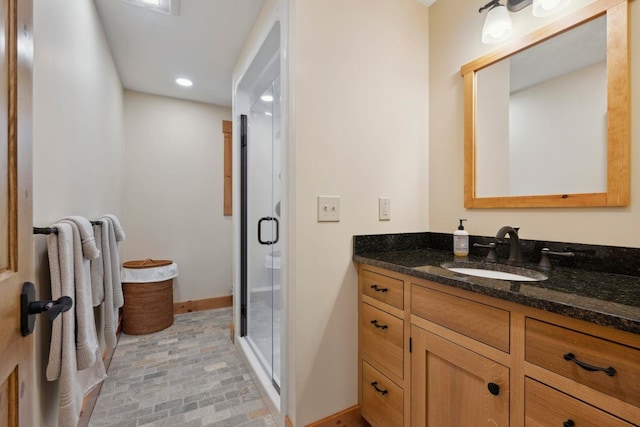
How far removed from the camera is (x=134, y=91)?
116 inches

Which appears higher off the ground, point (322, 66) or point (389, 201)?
point (322, 66)

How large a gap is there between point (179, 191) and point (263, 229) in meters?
1.54

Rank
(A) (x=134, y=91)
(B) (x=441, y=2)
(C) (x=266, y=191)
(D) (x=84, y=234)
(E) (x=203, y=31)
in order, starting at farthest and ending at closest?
(A) (x=134, y=91)
(C) (x=266, y=191)
(E) (x=203, y=31)
(B) (x=441, y=2)
(D) (x=84, y=234)

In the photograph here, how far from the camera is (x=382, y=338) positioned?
132 cm

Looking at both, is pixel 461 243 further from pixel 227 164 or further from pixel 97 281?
pixel 227 164

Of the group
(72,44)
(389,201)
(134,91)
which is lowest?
(389,201)

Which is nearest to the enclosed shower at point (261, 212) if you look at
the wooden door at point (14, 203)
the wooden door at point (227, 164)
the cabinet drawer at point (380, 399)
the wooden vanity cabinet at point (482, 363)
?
the cabinet drawer at point (380, 399)

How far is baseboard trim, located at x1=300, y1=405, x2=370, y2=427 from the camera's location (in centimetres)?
137

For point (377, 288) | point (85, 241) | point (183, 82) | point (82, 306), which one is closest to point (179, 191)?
A: point (183, 82)

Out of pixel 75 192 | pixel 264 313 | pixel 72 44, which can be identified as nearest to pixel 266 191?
pixel 264 313

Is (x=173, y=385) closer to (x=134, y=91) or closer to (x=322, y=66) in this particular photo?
(x=322, y=66)

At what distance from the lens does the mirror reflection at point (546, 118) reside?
3.72 feet

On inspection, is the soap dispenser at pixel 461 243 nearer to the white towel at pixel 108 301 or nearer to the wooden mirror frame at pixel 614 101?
the wooden mirror frame at pixel 614 101

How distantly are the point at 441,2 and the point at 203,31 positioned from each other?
1585 mm
